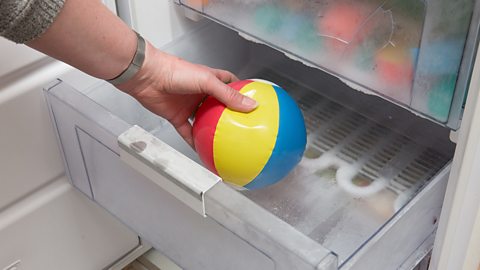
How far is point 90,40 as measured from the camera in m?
0.77

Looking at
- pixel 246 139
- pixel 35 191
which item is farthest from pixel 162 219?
pixel 35 191

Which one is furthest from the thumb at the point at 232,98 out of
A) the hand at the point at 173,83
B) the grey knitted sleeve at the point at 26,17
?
the grey knitted sleeve at the point at 26,17

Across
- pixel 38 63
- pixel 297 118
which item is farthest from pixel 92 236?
pixel 297 118

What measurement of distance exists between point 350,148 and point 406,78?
288 millimetres

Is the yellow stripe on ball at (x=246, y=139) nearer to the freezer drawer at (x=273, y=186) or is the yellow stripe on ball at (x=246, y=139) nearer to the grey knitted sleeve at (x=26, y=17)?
the freezer drawer at (x=273, y=186)

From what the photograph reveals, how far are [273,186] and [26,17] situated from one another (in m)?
0.49

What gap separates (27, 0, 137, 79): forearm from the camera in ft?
2.41

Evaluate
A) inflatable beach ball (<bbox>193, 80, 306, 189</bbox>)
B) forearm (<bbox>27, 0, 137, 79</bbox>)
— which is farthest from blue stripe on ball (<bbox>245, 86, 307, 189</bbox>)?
forearm (<bbox>27, 0, 137, 79</bbox>)

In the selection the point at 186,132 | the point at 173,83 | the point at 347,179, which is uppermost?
the point at 173,83

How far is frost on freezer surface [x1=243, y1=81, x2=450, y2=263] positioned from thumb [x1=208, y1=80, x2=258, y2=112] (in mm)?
197

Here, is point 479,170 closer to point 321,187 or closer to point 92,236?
point 321,187

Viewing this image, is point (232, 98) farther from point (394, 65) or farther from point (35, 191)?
point (35, 191)

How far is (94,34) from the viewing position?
771 mm

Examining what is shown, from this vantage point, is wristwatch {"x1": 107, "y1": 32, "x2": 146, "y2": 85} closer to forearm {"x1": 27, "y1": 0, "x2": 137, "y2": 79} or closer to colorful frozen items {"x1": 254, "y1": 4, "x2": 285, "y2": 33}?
forearm {"x1": 27, "y1": 0, "x2": 137, "y2": 79}
